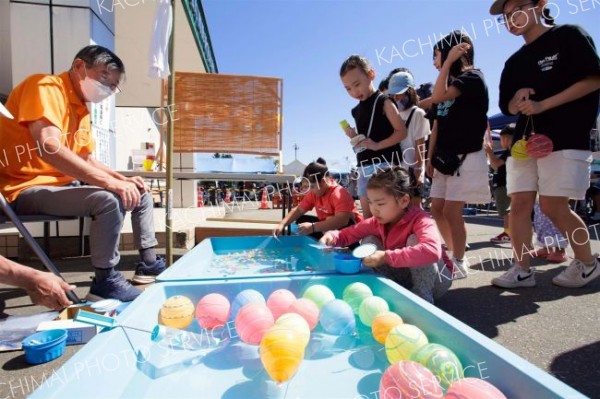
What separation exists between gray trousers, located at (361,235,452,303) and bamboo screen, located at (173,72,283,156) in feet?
8.76

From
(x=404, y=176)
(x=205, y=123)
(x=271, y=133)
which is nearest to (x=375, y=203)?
(x=404, y=176)

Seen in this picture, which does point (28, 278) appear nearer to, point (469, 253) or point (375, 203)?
point (375, 203)

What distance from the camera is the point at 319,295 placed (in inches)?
65.5

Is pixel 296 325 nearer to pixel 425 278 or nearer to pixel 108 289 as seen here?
pixel 425 278

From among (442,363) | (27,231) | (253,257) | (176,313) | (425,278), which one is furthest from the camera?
(253,257)

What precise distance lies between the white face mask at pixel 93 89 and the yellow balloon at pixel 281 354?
6.91ft

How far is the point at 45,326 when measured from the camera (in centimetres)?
156

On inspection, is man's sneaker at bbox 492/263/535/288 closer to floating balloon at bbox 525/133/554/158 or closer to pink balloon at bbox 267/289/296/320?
floating balloon at bbox 525/133/554/158

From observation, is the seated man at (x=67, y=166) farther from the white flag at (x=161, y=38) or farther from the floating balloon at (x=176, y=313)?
the floating balloon at (x=176, y=313)

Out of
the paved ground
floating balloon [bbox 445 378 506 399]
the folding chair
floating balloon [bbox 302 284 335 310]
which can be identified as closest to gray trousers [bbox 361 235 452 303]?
the paved ground

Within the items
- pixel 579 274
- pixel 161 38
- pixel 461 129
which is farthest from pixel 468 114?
pixel 161 38

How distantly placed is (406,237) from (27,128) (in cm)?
237

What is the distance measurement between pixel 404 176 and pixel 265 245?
175 centimetres

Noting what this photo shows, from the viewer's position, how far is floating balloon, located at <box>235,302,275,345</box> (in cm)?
140
